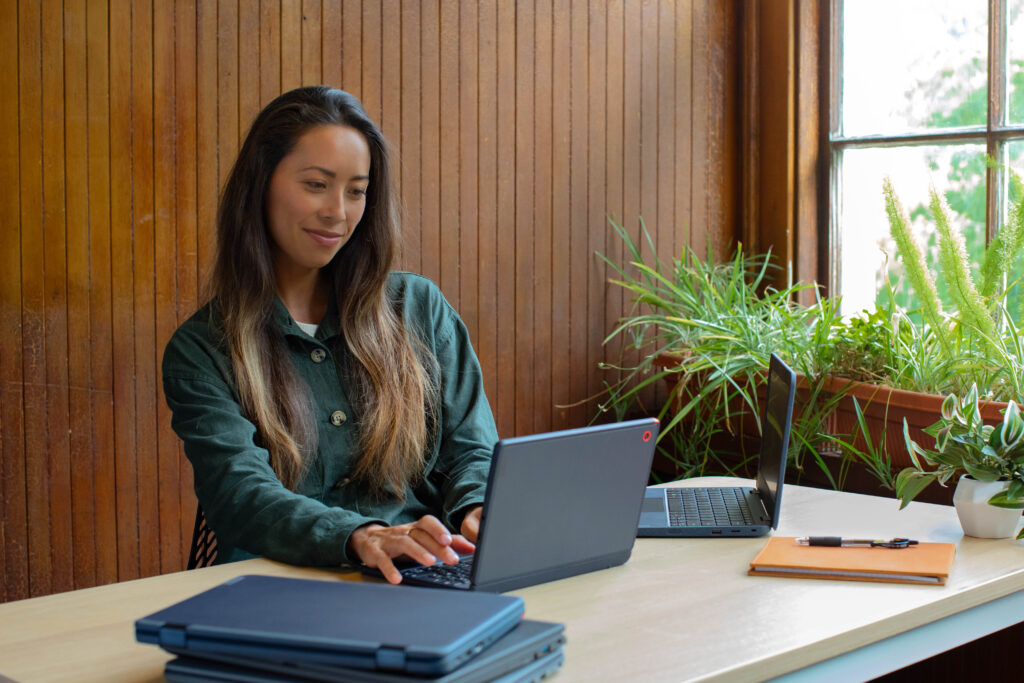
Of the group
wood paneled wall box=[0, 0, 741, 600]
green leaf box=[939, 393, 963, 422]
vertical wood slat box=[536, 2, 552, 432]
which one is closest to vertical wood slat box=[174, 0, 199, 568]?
A: wood paneled wall box=[0, 0, 741, 600]

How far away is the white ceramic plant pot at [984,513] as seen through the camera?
1666 millimetres

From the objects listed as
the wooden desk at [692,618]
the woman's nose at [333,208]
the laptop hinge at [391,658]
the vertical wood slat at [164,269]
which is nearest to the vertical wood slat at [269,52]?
the vertical wood slat at [164,269]

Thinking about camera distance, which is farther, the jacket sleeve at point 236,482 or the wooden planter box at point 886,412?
the wooden planter box at point 886,412

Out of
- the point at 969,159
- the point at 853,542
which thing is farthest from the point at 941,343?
the point at 853,542

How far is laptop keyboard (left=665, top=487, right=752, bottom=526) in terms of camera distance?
1.75 meters

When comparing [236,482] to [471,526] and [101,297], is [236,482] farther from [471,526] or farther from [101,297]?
[101,297]

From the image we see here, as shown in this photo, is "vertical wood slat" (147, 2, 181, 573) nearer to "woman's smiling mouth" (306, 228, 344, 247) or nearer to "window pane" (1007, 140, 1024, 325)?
"woman's smiling mouth" (306, 228, 344, 247)

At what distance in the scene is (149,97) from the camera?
276cm

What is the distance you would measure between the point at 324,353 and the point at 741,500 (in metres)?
0.79

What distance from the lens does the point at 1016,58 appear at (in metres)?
3.28

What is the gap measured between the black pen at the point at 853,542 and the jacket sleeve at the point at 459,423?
1.93ft

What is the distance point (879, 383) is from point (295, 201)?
1824 millimetres

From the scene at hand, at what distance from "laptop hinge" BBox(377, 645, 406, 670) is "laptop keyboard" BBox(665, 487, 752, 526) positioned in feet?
2.78

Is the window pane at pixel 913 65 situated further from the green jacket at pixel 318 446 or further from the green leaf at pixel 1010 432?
the green jacket at pixel 318 446
